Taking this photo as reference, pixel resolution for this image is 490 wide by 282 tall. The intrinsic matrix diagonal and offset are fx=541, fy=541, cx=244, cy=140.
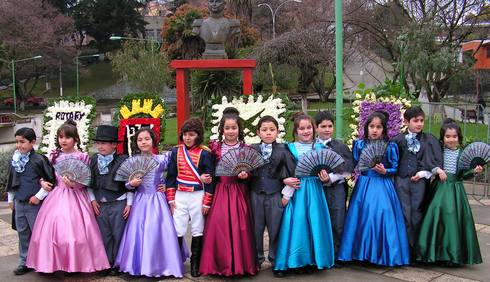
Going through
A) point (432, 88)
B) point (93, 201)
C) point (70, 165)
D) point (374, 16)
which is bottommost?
point (93, 201)

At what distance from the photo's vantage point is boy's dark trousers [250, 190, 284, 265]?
511cm

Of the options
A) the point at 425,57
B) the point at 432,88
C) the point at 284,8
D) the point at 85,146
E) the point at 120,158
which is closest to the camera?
the point at 120,158

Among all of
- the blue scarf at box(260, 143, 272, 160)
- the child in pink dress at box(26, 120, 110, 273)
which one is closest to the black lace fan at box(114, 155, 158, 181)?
the child in pink dress at box(26, 120, 110, 273)

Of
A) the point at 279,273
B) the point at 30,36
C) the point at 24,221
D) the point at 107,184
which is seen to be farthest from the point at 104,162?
the point at 30,36

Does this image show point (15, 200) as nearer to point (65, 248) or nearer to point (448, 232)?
point (65, 248)

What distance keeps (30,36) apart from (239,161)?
45765 millimetres

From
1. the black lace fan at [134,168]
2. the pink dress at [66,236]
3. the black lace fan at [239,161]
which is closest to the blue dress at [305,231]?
the black lace fan at [239,161]

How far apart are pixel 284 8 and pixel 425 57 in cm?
2940

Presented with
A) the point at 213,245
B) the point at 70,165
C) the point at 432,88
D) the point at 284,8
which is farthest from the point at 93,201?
the point at 284,8

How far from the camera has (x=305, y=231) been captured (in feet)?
16.4

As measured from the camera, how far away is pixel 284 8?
43375 millimetres

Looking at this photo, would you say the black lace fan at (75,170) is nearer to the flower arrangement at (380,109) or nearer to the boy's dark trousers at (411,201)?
the boy's dark trousers at (411,201)

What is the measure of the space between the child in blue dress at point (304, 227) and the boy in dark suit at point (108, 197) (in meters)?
1.53

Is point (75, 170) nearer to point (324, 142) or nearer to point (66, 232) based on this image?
point (66, 232)
